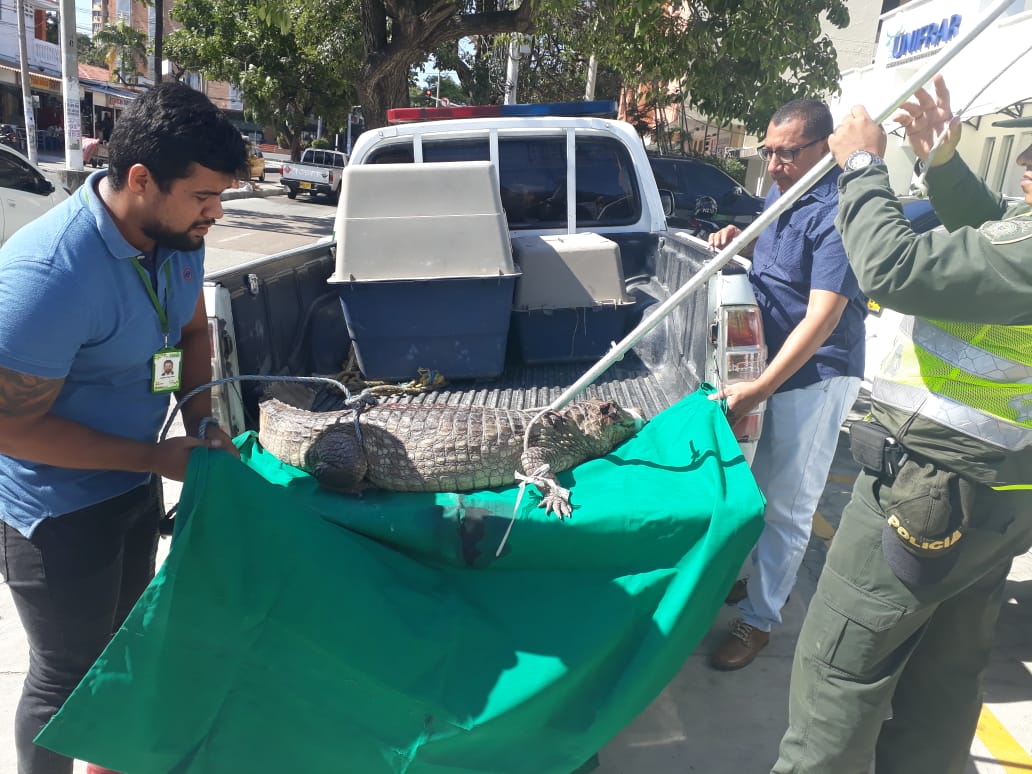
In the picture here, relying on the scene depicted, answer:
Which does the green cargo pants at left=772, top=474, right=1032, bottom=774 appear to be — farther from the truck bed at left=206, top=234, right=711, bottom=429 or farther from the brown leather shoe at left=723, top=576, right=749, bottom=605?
the brown leather shoe at left=723, top=576, right=749, bottom=605

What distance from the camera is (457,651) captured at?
7.13 ft

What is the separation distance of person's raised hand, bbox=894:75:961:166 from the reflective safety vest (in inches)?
21.8

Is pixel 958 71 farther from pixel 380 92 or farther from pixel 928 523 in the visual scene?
Answer: pixel 928 523

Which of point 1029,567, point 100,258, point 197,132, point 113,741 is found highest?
point 197,132

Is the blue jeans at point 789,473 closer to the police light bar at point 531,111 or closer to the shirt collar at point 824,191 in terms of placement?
the shirt collar at point 824,191

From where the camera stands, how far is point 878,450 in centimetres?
205

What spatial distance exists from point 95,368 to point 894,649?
226 cm

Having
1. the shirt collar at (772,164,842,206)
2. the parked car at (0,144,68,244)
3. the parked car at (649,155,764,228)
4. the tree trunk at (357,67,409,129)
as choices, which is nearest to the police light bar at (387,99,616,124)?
the shirt collar at (772,164,842,206)

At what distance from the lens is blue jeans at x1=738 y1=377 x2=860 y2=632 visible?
10.3 feet

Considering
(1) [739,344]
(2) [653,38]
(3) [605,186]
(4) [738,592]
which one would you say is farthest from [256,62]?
(1) [739,344]

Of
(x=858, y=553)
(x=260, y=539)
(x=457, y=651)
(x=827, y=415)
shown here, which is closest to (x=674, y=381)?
(x=827, y=415)

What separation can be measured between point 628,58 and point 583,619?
9.51m

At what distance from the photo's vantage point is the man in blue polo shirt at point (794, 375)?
303cm

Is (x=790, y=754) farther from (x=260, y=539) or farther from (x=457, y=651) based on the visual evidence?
(x=260, y=539)
